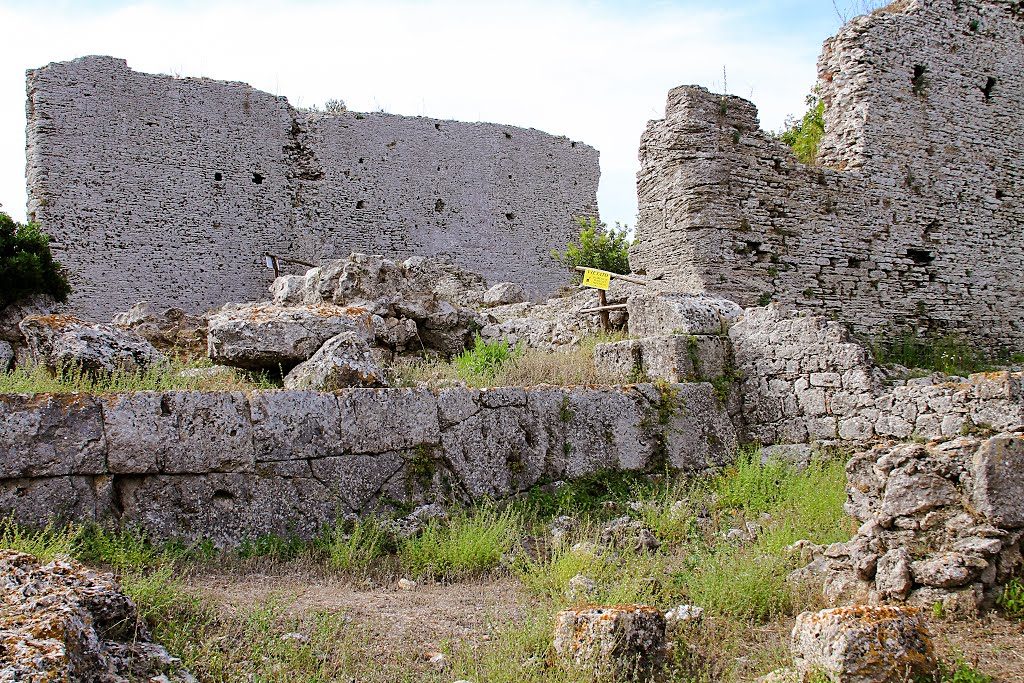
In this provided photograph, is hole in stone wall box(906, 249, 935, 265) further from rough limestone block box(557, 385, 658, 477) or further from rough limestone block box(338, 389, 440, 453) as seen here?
rough limestone block box(338, 389, 440, 453)

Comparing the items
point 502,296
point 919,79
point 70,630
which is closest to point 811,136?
point 919,79

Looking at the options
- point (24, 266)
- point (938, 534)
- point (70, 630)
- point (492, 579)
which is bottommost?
point (492, 579)

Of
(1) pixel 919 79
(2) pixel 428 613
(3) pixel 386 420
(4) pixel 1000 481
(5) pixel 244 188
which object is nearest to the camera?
(2) pixel 428 613

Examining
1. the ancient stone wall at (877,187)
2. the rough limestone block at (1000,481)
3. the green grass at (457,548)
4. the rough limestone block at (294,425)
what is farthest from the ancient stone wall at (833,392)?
the rough limestone block at (294,425)

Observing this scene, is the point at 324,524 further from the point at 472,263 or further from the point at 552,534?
the point at 472,263

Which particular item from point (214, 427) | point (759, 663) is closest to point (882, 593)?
point (759, 663)

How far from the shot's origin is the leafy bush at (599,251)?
21500mm

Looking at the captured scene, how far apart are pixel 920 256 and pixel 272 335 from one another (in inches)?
358

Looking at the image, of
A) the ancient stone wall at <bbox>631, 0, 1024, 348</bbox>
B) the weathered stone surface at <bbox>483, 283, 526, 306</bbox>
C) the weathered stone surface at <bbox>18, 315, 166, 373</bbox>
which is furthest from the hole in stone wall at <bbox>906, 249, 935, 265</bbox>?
the weathered stone surface at <bbox>18, 315, 166, 373</bbox>

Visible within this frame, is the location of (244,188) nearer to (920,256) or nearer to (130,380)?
(130,380)

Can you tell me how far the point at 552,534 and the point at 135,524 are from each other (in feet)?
9.42

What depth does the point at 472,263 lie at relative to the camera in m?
21.3

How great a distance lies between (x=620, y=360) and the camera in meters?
8.68

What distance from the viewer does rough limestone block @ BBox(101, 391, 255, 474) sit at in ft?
19.9
